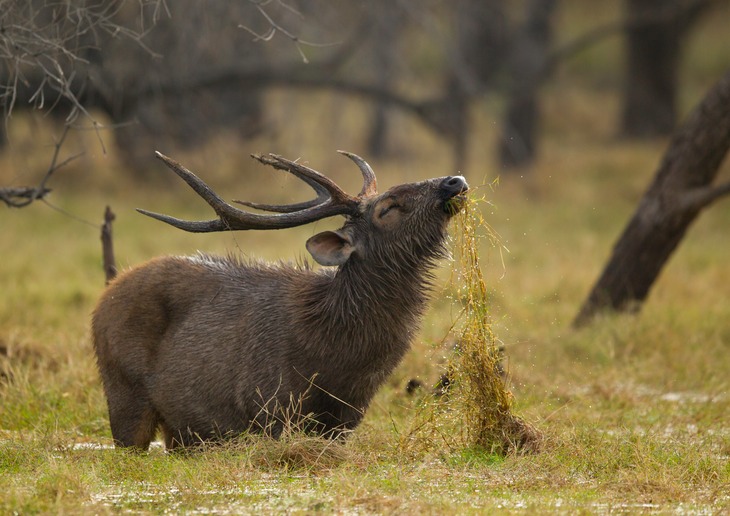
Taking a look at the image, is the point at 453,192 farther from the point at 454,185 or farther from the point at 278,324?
the point at 278,324

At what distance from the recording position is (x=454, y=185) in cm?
566

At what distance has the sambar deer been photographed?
5.59 m

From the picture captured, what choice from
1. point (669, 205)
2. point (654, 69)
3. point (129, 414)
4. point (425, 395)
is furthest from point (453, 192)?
point (654, 69)

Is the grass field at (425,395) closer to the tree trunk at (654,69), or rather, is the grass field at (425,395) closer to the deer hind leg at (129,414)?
the deer hind leg at (129,414)

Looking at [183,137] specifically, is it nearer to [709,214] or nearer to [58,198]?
[58,198]

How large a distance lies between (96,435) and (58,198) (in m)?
9.08

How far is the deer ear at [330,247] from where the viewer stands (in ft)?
18.4

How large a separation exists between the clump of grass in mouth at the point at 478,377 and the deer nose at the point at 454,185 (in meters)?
0.06

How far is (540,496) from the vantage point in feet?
15.5

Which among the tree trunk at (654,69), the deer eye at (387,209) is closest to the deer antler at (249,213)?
the deer eye at (387,209)

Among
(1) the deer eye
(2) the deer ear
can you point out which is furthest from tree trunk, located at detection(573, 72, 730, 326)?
(2) the deer ear

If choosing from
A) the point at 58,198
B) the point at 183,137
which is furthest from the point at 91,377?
the point at 58,198

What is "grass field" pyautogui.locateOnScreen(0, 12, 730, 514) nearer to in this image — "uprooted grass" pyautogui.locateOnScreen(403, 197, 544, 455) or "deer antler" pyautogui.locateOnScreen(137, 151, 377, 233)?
"uprooted grass" pyautogui.locateOnScreen(403, 197, 544, 455)

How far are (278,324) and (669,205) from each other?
401 centimetres
